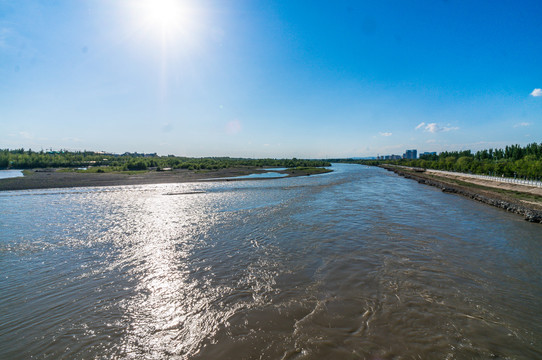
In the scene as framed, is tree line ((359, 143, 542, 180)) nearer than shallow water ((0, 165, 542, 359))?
No

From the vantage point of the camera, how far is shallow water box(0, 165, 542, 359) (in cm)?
539

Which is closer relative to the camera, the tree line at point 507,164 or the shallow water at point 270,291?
the shallow water at point 270,291

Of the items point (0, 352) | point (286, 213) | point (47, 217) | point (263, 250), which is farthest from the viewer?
point (286, 213)

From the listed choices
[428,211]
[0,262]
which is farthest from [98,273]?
[428,211]

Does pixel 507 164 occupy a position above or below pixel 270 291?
above

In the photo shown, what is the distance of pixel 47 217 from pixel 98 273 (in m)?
15.4

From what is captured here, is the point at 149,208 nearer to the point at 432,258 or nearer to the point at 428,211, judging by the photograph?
the point at 432,258

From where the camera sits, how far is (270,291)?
7.59 meters

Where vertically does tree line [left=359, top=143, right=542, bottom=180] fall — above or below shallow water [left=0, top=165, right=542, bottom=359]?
above

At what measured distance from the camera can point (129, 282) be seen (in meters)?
8.30

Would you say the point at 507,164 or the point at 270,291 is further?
the point at 507,164

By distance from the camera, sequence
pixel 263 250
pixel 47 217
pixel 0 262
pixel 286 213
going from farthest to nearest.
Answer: pixel 286 213 → pixel 47 217 → pixel 263 250 → pixel 0 262

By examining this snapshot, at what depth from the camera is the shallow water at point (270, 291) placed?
17.7 ft

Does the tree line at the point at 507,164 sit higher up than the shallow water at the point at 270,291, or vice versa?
the tree line at the point at 507,164
